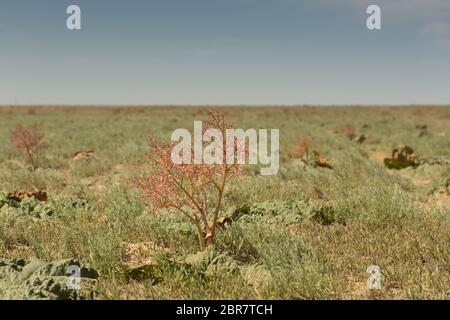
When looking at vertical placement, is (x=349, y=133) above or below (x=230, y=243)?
above

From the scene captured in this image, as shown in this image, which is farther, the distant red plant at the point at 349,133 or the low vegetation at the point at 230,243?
the distant red plant at the point at 349,133

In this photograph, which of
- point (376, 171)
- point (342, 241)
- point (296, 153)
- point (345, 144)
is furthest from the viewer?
point (345, 144)

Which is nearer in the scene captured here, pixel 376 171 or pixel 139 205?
pixel 139 205

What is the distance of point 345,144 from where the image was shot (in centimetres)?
1492

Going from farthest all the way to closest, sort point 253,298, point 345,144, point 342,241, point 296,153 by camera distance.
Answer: point 345,144, point 296,153, point 342,241, point 253,298

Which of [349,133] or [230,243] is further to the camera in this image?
[349,133]

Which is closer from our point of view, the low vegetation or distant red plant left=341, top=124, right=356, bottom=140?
the low vegetation

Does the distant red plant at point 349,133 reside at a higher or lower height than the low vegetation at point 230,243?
higher

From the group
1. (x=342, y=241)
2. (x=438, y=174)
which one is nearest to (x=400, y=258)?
(x=342, y=241)

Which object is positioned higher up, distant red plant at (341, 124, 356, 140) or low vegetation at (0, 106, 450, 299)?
distant red plant at (341, 124, 356, 140)

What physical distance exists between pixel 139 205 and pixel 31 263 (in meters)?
2.80
